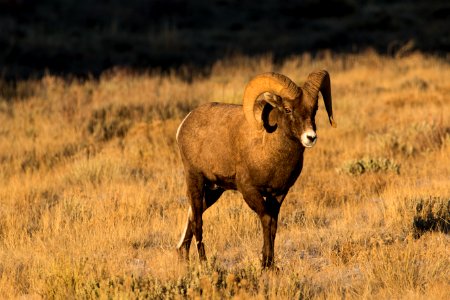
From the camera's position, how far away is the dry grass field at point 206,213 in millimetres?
6453

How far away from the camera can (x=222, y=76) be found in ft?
71.5

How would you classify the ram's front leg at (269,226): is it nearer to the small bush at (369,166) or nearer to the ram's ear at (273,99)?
the ram's ear at (273,99)

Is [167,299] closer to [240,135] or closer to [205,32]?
[240,135]

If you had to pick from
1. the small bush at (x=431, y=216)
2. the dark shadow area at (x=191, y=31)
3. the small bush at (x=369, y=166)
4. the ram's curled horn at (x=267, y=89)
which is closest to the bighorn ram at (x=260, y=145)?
the ram's curled horn at (x=267, y=89)

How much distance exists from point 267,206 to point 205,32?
1004 inches

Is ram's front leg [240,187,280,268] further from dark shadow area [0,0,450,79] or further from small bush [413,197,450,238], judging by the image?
dark shadow area [0,0,450,79]

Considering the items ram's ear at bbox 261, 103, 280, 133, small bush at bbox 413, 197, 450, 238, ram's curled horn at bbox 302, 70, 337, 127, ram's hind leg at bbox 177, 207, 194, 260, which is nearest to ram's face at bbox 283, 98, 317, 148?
ram's curled horn at bbox 302, 70, 337, 127

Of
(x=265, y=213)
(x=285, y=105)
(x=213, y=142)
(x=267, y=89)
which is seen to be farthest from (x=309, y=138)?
(x=213, y=142)

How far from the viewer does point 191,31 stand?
1289 inches

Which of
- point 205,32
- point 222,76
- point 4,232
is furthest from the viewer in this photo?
point 205,32

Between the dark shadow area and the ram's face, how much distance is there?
54.7 ft

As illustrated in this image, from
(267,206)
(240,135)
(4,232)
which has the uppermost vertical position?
(240,135)

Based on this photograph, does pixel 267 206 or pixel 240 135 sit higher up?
pixel 240 135

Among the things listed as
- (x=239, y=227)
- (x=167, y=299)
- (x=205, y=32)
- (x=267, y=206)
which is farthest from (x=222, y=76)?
(x=167, y=299)
